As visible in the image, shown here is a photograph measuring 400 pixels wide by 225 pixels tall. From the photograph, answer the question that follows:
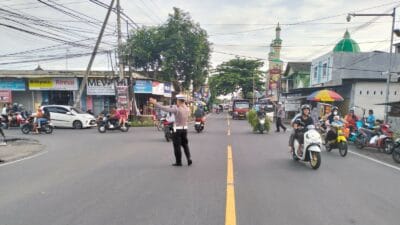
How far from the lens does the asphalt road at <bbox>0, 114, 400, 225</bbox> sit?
4387 mm

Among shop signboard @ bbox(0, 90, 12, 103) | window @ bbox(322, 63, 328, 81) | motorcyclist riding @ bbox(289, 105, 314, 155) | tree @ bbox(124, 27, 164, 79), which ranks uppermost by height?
tree @ bbox(124, 27, 164, 79)

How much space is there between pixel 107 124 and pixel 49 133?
3.45 metres

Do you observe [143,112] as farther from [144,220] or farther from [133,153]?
[144,220]

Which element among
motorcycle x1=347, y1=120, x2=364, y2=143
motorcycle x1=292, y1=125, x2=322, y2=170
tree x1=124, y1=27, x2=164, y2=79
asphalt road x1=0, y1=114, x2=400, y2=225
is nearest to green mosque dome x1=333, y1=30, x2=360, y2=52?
tree x1=124, y1=27, x2=164, y2=79

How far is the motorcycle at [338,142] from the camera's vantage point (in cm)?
1032

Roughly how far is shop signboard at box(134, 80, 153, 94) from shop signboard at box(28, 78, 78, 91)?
5828mm

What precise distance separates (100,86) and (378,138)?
24.3 meters

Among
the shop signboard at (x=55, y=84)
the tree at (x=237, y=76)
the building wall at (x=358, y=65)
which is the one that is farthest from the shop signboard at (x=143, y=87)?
the tree at (x=237, y=76)

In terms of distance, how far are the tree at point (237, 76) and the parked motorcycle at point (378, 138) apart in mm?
44285

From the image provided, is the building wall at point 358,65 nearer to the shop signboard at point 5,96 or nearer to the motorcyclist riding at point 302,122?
the motorcyclist riding at point 302,122

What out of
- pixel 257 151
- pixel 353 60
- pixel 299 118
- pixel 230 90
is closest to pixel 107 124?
pixel 257 151

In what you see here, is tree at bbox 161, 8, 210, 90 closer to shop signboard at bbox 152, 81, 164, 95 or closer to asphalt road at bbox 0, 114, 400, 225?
shop signboard at bbox 152, 81, 164, 95

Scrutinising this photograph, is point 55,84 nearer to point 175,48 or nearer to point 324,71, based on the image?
point 175,48

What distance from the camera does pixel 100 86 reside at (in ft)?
96.1
